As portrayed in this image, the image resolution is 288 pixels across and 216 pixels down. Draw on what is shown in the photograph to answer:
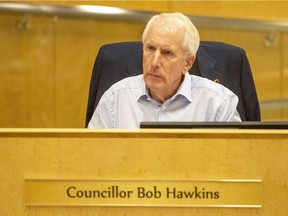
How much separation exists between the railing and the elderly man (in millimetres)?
1144

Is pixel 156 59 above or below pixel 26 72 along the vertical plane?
above

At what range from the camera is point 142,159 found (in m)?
1.04

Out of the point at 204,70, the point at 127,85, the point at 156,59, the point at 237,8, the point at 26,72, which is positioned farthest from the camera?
the point at 237,8

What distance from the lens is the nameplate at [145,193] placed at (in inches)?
40.8

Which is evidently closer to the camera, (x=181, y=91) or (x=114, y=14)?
(x=181, y=91)

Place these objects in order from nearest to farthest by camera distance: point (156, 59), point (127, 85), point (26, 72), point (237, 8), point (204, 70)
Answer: point (156, 59) < point (127, 85) < point (204, 70) < point (26, 72) < point (237, 8)

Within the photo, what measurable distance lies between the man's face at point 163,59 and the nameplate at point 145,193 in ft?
2.46

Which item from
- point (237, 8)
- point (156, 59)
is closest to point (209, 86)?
point (156, 59)

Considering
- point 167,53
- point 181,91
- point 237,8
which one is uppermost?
point 237,8

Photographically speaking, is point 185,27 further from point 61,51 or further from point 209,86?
point 61,51

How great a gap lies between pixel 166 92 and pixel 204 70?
25cm

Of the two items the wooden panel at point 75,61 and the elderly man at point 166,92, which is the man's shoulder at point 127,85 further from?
the wooden panel at point 75,61

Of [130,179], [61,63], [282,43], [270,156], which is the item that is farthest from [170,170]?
[282,43]

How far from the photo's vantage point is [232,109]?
1823 millimetres
